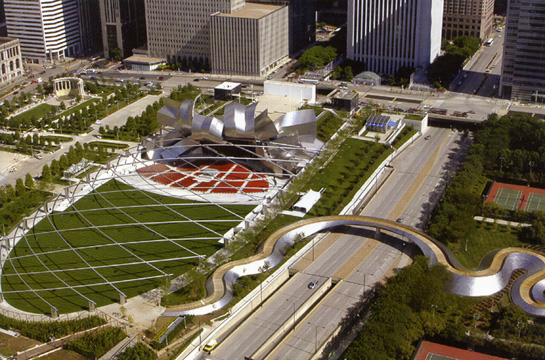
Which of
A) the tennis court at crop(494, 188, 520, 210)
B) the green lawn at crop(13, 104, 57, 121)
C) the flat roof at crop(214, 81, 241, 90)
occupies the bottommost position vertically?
the tennis court at crop(494, 188, 520, 210)

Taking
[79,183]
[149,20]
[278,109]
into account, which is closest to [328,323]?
[79,183]

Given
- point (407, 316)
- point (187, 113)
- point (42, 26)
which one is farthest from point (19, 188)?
point (42, 26)

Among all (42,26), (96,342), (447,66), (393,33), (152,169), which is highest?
(42,26)

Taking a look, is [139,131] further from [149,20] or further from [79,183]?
[149,20]

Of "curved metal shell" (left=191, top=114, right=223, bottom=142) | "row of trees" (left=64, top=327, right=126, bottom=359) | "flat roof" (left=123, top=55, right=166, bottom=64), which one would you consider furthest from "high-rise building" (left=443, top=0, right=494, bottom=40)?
"row of trees" (left=64, top=327, right=126, bottom=359)

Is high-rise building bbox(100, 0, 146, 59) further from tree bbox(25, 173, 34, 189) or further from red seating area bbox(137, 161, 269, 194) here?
tree bbox(25, 173, 34, 189)

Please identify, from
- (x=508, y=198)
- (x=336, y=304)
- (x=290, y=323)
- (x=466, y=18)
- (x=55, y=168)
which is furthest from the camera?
(x=466, y=18)

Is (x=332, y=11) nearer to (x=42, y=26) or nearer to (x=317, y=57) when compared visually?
(x=317, y=57)
